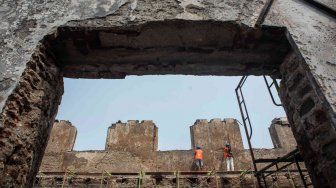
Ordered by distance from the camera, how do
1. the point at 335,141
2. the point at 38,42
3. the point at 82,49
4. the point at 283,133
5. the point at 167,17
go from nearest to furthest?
the point at 335,141 → the point at 38,42 → the point at 167,17 → the point at 82,49 → the point at 283,133

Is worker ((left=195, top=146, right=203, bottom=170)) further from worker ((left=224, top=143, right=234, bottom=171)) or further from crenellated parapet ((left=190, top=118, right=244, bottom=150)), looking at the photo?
worker ((left=224, top=143, right=234, bottom=171))

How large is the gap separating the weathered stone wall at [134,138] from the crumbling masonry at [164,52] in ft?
39.4


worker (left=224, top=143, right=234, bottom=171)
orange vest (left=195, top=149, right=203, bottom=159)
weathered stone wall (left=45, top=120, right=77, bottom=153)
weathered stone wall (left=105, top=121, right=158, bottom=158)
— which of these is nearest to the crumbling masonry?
worker (left=224, top=143, right=234, bottom=171)

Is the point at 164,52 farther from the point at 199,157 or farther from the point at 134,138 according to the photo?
the point at 134,138

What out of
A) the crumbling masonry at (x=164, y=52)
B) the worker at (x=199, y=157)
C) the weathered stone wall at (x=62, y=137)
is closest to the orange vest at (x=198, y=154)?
the worker at (x=199, y=157)

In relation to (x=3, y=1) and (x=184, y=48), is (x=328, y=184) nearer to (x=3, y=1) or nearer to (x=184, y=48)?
(x=184, y=48)

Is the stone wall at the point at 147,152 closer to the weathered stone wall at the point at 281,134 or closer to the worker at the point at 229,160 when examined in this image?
the weathered stone wall at the point at 281,134

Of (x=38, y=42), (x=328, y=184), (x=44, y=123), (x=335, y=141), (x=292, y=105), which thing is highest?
(x=38, y=42)

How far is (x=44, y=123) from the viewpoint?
185cm

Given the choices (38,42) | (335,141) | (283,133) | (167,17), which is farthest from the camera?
(283,133)

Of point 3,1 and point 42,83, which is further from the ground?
point 3,1

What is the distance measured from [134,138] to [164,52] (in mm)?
12459

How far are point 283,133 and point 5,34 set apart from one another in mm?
14312

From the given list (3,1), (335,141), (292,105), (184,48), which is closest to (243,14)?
(184,48)
